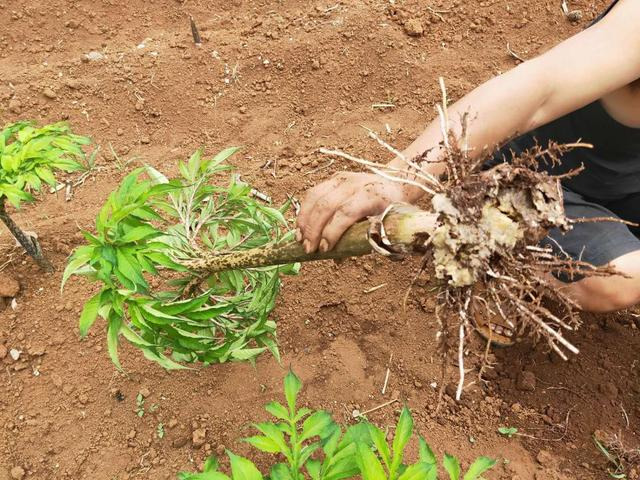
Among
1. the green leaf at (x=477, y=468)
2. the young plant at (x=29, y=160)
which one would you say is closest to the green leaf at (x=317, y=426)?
the green leaf at (x=477, y=468)

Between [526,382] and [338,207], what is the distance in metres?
1.26

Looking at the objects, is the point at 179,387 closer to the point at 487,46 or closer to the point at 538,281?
the point at 538,281

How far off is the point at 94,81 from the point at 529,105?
95.0 inches

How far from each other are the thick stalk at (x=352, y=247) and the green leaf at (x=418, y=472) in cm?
47

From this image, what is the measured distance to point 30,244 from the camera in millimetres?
2162

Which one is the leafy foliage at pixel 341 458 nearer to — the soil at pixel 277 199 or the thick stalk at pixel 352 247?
the thick stalk at pixel 352 247

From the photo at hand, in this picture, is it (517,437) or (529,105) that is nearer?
(529,105)

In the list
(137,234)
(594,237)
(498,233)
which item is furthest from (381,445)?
(594,237)

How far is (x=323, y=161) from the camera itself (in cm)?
269

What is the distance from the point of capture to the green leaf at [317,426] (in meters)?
1.36

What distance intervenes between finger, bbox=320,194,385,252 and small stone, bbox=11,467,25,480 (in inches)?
55.5

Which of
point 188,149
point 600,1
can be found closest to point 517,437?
point 188,149

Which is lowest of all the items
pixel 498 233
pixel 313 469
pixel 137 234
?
pixel 313 469

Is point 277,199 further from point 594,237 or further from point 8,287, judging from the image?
point 594,237
